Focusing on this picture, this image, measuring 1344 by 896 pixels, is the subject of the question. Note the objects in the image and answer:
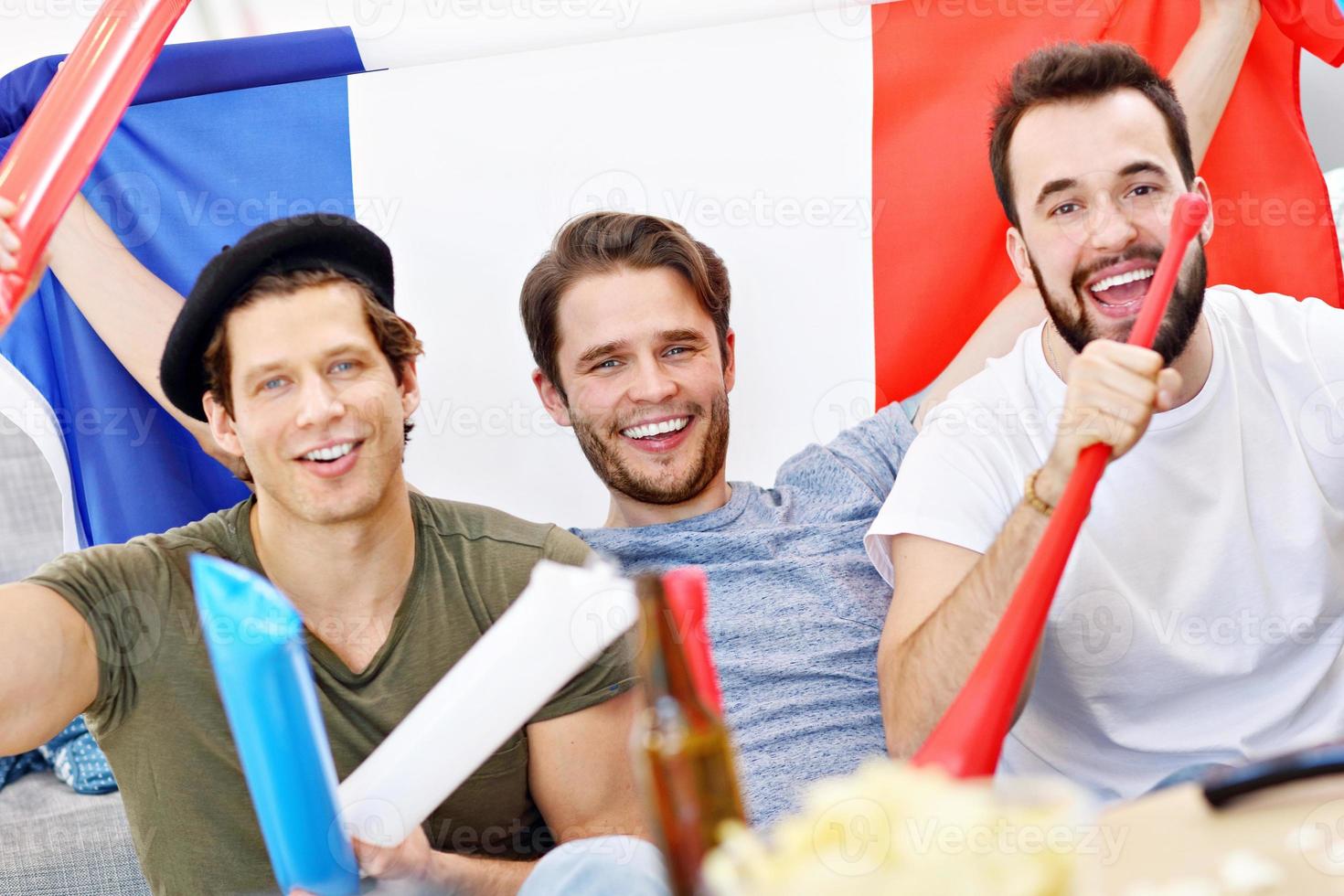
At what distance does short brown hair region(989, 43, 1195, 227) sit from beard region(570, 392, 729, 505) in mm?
465

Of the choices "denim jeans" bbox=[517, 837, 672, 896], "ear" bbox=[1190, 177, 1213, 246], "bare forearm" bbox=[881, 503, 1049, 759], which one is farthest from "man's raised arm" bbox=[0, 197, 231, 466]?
"ear" bbox=[1190, 177, 1213, 246]

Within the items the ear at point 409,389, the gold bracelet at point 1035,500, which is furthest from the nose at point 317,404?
the gold bracelet at point 1035,500

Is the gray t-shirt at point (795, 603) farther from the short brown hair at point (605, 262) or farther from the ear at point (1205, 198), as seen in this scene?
the ear at point (1205, 198)

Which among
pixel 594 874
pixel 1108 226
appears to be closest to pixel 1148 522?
pixel 1108 226

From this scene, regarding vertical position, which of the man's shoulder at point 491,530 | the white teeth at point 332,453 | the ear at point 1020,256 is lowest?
the man's shoulder at point 491,530

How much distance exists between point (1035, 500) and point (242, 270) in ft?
2.89

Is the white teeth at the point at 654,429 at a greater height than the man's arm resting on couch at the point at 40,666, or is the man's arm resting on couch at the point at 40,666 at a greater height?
the white teeth at the point at 654,429

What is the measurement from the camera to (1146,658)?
1303 millimetres

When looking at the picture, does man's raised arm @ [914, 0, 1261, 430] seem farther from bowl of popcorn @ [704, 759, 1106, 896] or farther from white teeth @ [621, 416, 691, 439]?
bowl of popcorn @ [704, 759, 1106, 896]

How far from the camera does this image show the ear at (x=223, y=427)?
1.37 m

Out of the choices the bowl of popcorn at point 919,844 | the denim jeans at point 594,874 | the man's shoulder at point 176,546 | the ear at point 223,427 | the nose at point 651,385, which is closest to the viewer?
the bowl of popcorn at point 919,844

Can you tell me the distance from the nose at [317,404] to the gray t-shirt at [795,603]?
13.3 inches

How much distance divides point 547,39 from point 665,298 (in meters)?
0.46

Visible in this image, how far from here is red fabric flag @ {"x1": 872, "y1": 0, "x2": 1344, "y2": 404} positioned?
63.5 inches
